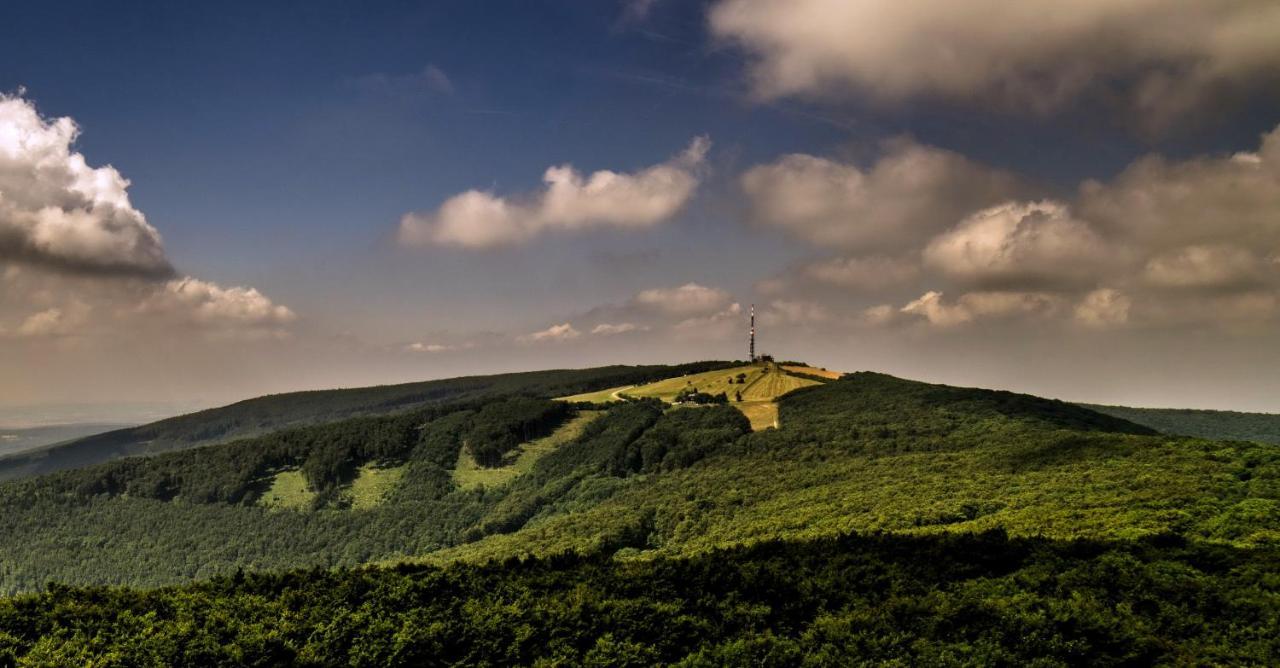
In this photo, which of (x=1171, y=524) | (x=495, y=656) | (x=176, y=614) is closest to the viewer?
(x=495, y=656)

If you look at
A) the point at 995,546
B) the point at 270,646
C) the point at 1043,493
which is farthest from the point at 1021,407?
the point at 270,646

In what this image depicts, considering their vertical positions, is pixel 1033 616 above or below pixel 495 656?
above

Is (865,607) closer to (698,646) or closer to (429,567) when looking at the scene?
(698,646)

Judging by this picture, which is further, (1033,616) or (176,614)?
(176,614)

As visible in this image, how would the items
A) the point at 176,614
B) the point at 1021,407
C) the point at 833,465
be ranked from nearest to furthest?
the point at 176,614 < the point at 833,465 < the point at 1021,407

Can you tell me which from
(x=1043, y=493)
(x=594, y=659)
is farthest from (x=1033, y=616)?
(x=1043, y=493)

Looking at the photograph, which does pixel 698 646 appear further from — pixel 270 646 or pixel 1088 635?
pixel 270 646
